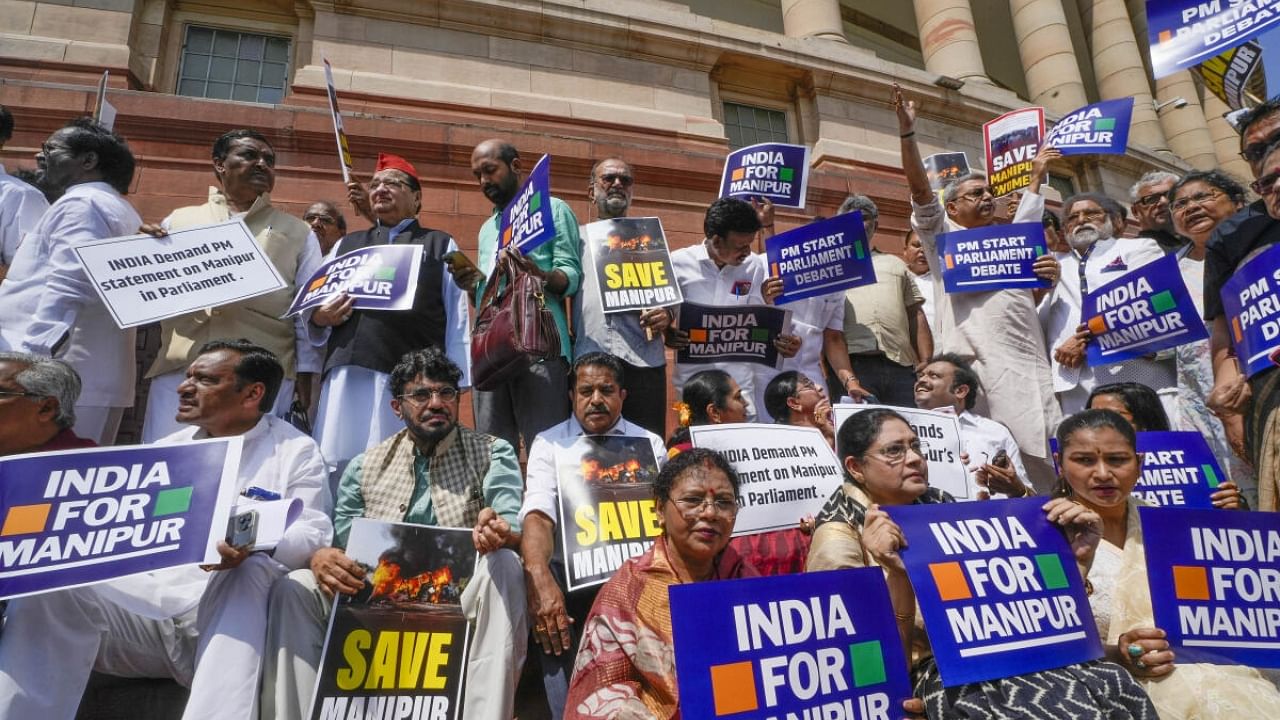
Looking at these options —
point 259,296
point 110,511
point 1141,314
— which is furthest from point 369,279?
point 1141,314

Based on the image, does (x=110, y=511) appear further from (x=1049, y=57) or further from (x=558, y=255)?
(x=1049, y=57)

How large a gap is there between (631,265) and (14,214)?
3.79 meters

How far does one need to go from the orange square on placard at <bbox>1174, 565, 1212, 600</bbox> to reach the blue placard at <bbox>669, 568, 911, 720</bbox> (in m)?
1.12

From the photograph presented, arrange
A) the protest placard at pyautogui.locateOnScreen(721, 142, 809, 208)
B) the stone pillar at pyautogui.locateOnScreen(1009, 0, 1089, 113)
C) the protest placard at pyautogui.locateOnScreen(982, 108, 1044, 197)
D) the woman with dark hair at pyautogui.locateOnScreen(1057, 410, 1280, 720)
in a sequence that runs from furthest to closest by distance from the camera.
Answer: the stone pillar at pyautogui.locateOnScreen(1009, 0, 1089, 113)
the protest placard at pyautogui.locateOnScreen(982, 108, 1044, 197)
the protest placard at pyautogui.locateOnScreen(721, 142, 809, 208)
the woman with dark hair at pyautogui.locateOnScreen(1057, 410, 1280, 720)

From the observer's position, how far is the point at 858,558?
293 centimetres

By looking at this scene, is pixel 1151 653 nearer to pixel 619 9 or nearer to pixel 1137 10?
pixel 619 9

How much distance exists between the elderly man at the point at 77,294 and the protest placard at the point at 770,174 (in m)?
4.55

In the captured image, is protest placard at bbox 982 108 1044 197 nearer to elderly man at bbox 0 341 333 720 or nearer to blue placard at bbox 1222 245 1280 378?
blue placard at bbox 1222 245 1280 378

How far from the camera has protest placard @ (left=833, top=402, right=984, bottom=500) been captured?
166 inches

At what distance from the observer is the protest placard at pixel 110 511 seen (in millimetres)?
2740

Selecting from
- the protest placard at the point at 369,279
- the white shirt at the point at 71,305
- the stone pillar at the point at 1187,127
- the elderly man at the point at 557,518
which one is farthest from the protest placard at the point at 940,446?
the stone pillar at the point at 1187,127

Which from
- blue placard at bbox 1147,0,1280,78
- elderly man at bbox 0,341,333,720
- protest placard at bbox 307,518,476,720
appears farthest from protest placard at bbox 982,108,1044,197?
elderly man at bbox 0,341,333,720

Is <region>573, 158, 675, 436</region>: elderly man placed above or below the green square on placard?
above

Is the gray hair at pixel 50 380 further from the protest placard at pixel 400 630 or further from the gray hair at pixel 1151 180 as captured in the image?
the gray hair at pixel 1151 180
